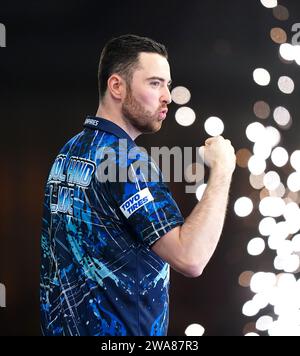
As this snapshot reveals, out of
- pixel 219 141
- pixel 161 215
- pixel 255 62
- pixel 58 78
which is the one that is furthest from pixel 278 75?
pixel 161 215

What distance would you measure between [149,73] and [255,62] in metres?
1.07

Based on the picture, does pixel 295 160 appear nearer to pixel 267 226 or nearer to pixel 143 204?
pixel 267 226

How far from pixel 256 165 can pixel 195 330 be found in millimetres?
661

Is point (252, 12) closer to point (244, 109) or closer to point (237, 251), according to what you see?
point (244, 109)

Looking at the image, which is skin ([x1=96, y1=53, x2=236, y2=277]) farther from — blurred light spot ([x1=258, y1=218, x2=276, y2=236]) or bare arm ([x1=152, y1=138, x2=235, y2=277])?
blurred light spot ([x1=258, y1=218, x2=276, y2=236])

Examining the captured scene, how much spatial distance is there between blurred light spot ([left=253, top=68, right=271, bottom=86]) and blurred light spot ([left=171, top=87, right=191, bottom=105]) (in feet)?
0.88

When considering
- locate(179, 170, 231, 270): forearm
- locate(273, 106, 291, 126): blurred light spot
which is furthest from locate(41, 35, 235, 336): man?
locate(273, 106, 291, 126): blurred light spot

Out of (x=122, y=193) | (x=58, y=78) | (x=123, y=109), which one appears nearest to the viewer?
(x=122, y=193)

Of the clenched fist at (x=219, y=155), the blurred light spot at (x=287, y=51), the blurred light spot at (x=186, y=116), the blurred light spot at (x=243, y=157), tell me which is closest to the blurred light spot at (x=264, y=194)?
the blurred light spot at (x=243, y=157)

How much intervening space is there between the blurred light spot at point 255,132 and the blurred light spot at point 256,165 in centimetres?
7

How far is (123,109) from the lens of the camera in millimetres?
1023

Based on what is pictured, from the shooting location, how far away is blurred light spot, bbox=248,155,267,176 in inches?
79.1

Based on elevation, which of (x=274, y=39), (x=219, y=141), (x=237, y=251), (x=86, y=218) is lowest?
(x=237, y=251)
